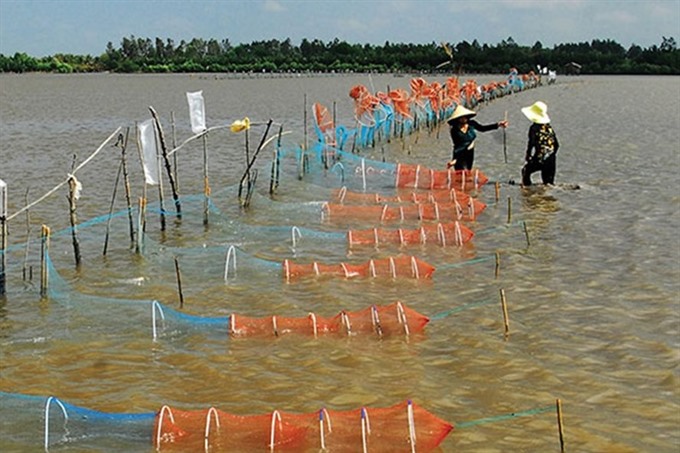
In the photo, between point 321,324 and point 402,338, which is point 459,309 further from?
point 321,324

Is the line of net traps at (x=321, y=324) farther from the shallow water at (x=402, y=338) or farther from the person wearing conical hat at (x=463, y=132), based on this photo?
the person wearing conical hat at (x=463, y=132)

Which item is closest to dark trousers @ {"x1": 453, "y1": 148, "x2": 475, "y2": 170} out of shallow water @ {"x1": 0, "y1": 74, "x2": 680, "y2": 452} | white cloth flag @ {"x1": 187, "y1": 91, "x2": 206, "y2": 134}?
shallow water @ {"x1": 0, "y1": 74, "x2": 680, "y2": 452}

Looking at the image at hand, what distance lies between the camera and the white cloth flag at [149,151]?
995 centimetres

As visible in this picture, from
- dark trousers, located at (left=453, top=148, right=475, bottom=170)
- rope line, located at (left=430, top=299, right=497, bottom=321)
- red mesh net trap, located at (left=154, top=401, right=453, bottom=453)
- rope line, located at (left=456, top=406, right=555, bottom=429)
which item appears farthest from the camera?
dark trousers, located at (left=453, top=148, right=475, bottom=170)

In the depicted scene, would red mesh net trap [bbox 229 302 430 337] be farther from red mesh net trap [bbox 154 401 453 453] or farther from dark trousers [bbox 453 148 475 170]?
dark trousers [bbox 453 148 475 170]

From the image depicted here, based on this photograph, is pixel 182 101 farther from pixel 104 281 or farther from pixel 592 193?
pixel 104 281

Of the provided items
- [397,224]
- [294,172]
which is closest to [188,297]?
[397,224]

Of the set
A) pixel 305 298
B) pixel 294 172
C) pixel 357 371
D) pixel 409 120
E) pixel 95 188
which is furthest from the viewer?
pixel 409 120

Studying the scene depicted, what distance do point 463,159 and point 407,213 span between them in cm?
305

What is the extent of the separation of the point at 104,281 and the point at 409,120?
16.7 meters

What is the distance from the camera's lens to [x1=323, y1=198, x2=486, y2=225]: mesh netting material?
1251cm

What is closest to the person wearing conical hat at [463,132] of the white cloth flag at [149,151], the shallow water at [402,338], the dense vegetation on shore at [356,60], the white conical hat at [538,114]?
the white conical hat at [538,114]

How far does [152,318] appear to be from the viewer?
7.70 m

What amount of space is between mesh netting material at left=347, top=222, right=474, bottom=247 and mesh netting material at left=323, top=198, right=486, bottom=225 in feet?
4.84
